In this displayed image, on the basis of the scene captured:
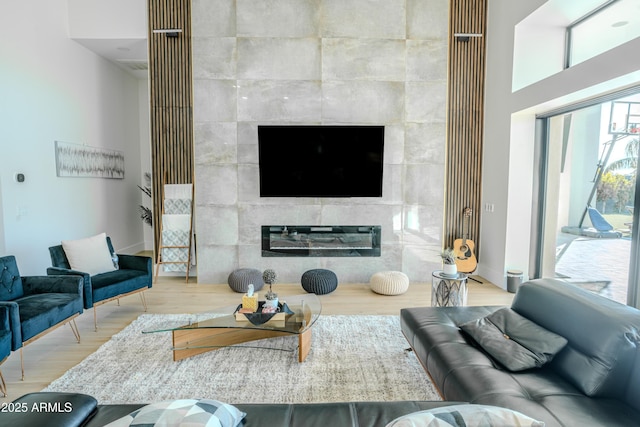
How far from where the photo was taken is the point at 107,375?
260 cm

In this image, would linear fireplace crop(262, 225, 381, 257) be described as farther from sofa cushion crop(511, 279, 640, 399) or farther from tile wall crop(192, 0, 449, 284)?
sofa cushion crop(511, 279, 640, 399)

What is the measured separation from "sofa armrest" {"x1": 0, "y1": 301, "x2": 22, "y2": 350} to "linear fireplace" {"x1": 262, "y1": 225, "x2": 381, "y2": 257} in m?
2.84

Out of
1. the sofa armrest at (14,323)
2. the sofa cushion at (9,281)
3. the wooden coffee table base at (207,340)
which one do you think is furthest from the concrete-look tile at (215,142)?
the sofa armrest at (14,323)

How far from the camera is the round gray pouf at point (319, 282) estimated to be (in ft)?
14.7

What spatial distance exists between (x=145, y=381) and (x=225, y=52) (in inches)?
158

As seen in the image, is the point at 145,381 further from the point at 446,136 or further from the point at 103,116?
the point at 103,116

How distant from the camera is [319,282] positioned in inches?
176

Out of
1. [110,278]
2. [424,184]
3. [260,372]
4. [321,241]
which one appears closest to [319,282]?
[321,241]

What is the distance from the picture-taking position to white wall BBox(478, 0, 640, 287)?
4.23m

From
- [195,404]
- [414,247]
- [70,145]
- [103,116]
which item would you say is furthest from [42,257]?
[414,247]

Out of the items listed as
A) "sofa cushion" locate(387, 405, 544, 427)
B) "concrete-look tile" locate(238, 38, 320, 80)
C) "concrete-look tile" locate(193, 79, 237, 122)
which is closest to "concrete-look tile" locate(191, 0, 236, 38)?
"concrete-look tile" locate(238, 38, 320, 80)

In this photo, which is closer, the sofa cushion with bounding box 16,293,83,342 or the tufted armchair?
the tufted armchair

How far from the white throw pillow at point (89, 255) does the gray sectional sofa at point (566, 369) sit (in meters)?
3.41

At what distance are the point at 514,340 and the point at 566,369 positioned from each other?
0.97ft
